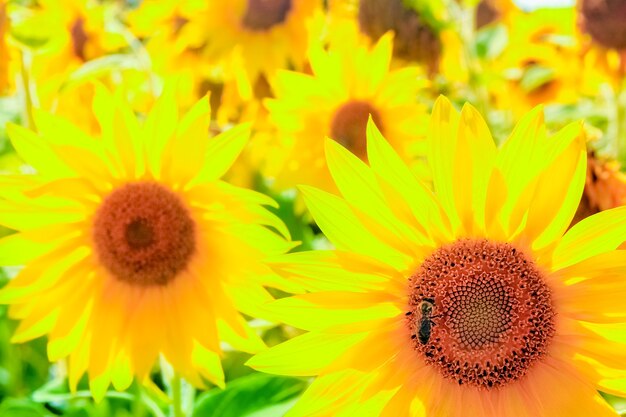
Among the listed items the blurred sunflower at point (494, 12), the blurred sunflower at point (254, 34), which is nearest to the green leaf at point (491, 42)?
the blurred sunflower at point (254, 34)

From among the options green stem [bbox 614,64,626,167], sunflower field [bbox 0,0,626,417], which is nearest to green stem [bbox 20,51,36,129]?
sunflower field [bbox 0,0,626,417]

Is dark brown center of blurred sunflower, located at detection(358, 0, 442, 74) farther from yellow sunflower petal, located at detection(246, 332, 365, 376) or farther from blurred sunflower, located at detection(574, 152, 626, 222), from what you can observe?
yellow sunflower petal, located at detection(246, 332, 365, 376)

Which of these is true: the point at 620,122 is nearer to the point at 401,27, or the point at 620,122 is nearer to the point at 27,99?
the point at 401,27

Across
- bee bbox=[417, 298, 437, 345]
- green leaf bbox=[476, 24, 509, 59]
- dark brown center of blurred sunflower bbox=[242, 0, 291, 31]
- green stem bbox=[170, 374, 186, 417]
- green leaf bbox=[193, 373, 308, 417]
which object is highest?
bee bbox=[417, 298, 437, 345]

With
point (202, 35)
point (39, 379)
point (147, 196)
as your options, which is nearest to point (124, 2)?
point (202, 35)

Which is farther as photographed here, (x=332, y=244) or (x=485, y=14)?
(x=485, y=14)

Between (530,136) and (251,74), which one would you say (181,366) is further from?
(251,74)

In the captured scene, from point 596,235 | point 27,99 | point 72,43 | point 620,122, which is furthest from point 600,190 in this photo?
point 72,43
